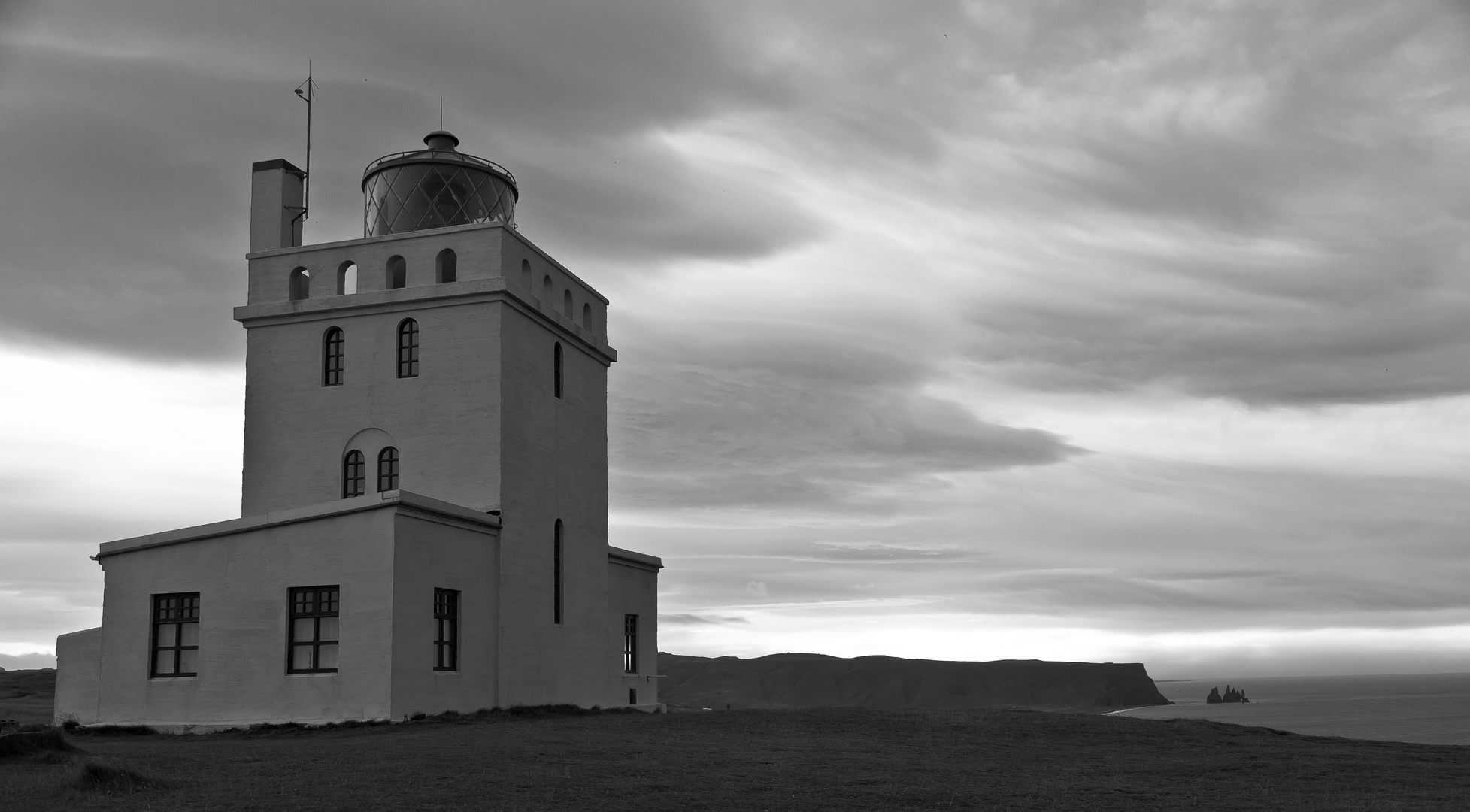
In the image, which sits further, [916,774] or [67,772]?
[916,774]

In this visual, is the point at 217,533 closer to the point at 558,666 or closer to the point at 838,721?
the point at 558,666

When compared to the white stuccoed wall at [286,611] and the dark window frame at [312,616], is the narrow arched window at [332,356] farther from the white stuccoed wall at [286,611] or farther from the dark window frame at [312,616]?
the dark window frame at [312,616]

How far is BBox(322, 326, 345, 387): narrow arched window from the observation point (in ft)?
98.0

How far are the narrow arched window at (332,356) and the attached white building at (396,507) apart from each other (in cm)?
4

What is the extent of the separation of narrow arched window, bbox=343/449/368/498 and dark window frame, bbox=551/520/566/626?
4798 millimetres

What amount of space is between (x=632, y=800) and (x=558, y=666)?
1789cm

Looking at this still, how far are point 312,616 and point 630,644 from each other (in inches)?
524

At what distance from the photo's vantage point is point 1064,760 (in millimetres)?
19844

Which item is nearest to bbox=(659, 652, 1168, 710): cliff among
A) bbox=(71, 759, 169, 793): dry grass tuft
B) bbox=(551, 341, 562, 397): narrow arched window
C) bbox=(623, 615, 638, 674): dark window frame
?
bbox=(623, 615, 638, 674): dark window frame

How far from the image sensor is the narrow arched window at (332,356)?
29.9 metres

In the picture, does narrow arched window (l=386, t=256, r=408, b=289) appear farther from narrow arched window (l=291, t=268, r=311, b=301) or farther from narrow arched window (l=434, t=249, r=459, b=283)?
narrow arched window (l=291, t=268, r=311, b=301)

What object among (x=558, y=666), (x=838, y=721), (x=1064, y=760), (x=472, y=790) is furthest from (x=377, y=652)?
(x=1064, y=760)

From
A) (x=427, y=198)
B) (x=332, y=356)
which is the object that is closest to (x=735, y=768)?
(x=332, y=356)

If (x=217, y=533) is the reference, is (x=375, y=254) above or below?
above
